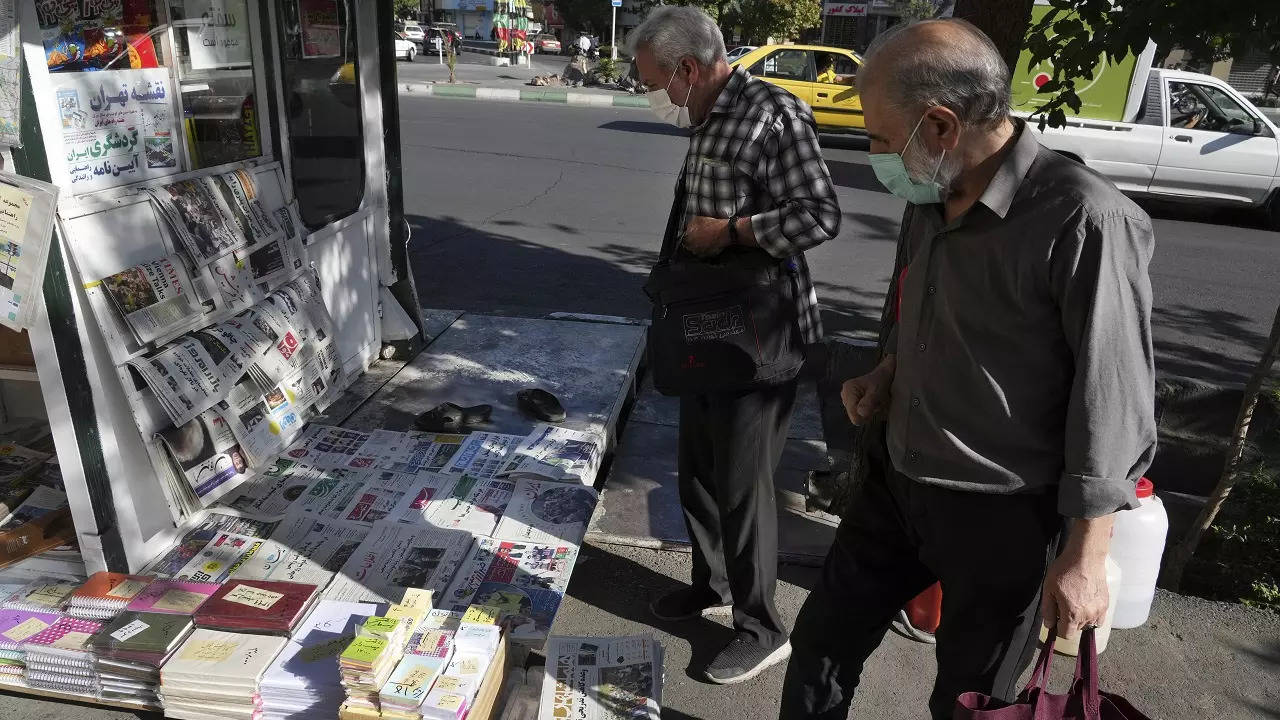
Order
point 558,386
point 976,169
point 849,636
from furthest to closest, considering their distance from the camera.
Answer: point 558,386, point 849,636, point 976,169

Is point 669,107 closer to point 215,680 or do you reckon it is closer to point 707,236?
point 707,236

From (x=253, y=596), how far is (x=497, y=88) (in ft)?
64.1

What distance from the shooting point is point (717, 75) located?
2.44 meters

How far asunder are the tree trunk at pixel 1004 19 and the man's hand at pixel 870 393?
1.78 metres

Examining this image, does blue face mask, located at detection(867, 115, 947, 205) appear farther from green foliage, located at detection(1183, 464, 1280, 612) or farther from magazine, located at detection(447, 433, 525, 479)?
green foliage, located at detection(1183, 464, 1280, 612)

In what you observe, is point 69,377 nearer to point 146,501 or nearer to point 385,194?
point 146,501

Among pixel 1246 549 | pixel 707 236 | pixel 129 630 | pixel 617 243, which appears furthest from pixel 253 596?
pixel 617 243

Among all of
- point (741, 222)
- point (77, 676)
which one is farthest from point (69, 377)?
point (741, 222)

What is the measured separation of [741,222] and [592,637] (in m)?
1.26

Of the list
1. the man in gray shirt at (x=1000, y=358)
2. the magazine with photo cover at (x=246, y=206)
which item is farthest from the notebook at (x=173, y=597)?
the man in gray shirt at (x=1000, y=358)

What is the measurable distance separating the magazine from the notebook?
3.34 feet

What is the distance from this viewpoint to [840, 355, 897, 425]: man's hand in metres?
1.98

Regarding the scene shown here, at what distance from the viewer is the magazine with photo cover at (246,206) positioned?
10.4ft

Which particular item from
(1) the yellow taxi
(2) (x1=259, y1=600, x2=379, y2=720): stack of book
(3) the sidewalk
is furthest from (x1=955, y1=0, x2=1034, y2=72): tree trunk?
(3) the sidewalk
